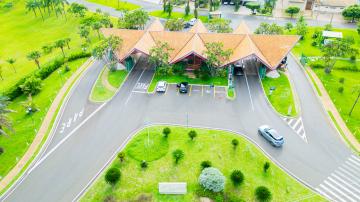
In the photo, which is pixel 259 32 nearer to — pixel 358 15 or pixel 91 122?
pixel 358 15

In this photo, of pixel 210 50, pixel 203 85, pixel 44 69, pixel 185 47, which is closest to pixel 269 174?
pixel 203 85

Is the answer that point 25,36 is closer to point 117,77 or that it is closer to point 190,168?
point 117,77

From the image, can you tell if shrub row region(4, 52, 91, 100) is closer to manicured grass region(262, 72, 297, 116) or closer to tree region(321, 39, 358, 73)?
manicured grass region(262, 72, 297, 116)

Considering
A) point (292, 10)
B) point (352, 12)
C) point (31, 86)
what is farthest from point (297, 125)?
point (352, 12)

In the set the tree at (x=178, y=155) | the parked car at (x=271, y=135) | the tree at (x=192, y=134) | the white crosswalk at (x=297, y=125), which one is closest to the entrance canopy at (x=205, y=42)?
the white crosswalk at (x=297, y=125)

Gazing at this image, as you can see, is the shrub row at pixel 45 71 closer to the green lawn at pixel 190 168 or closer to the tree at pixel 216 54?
the green lawn at pixel 190 168

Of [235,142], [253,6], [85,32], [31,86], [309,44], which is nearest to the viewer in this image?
[235,142]
